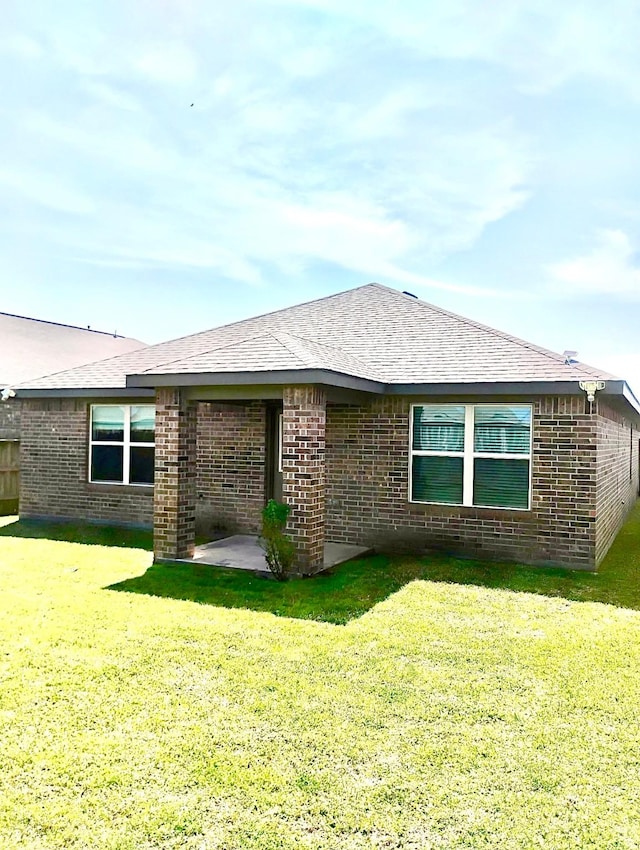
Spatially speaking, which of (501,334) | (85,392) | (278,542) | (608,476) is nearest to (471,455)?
(501,334)

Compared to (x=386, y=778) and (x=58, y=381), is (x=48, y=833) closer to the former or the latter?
(x=386, y=778)

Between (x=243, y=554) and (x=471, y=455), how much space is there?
3824mm

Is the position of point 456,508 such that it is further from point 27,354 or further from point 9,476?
point 27,354

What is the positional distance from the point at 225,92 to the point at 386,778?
10.9 m

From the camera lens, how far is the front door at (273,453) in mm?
10852

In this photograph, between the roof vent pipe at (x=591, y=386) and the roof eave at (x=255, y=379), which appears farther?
the roof vent pipe at (x=591, y=386)

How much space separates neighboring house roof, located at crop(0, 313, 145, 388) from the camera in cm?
1916

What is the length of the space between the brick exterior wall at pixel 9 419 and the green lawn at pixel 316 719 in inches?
485

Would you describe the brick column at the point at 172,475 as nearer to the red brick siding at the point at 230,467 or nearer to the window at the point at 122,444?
the red brick siding at the point at 230,467

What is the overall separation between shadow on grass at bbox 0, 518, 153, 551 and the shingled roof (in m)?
2.74

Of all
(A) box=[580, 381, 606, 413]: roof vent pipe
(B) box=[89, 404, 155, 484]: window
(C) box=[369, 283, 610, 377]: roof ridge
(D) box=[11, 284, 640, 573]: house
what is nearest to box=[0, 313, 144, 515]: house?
(D) box=[11, 284, 640, 573]: house

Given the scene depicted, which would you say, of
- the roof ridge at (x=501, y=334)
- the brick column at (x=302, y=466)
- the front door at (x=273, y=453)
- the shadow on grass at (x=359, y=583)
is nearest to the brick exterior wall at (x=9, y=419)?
the shadow on grass at (x=359, y=583)

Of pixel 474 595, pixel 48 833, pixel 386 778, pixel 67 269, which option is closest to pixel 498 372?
pixel 474 595

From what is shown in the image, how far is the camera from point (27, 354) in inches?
803
